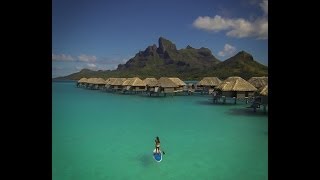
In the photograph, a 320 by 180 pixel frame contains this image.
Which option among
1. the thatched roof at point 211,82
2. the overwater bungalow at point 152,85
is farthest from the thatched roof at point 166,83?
the thatched roof at point 211,82

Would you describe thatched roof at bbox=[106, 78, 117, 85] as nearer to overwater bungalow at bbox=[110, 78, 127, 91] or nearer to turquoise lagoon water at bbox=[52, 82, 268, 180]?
overwater bungalow at bbox=[110, 78, 127, 91]

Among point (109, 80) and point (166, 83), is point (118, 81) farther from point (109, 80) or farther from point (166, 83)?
point (166, 83)

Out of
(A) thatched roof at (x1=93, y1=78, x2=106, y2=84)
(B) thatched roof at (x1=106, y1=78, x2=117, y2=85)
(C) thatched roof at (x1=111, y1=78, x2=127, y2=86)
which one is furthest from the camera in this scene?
(A) thatched roof at (x1=93, y1=78, x2=106, y2=84)

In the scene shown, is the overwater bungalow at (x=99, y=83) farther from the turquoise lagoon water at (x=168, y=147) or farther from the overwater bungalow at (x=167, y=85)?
the turquoise lagoon water at (x=168, y=147)

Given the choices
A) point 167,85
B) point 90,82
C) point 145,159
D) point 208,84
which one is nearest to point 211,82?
point 208,84

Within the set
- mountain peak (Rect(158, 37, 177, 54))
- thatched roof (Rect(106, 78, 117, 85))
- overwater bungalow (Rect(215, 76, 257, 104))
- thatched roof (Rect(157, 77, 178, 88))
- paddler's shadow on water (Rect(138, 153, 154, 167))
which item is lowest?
paddler's shadow on water (Rect(138, 153, 154, 167))

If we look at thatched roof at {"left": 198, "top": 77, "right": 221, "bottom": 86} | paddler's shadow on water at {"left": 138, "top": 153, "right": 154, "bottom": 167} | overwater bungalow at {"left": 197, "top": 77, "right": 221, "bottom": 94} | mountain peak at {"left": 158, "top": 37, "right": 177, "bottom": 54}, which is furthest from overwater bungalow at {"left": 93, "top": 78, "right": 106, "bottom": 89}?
paddler's shadow on water at {"left": 138, "top": 153, "right": 154, "bottom": 167}
